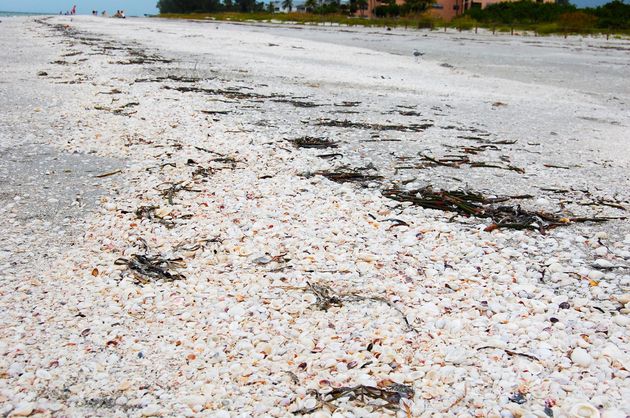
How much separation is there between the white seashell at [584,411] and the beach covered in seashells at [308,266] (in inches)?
0.5

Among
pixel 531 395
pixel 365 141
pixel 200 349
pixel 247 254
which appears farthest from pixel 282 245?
pixel 365 141

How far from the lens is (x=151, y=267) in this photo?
150 inches

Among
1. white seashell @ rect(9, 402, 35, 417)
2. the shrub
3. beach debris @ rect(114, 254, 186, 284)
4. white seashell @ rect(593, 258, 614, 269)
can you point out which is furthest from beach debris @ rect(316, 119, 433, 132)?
the shrub

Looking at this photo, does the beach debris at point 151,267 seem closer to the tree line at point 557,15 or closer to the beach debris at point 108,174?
the beach debris at point 108,174

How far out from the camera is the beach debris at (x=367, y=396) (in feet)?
8.37

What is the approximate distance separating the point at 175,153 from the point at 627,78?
1643cm

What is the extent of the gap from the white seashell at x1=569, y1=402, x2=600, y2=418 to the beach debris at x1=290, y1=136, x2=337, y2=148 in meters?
4.87

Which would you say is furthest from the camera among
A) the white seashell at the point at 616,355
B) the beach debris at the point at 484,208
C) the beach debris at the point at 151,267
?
the beach debris at the point at 484,208

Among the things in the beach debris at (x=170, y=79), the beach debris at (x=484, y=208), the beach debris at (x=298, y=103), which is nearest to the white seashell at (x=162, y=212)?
the beach debris at (x=484, y=208)

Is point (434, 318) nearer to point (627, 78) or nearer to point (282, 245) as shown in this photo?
point (282, 245)

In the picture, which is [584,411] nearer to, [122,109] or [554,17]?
[122,109]

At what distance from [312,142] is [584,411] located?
16.7ft

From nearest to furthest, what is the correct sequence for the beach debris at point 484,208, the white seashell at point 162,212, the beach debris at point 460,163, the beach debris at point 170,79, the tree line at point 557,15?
the beach debris at point 484,208
the white seashell at point 162,212
the beach debris at point 460,163
the beach debris at point 170,79
the tree line at point 557,15

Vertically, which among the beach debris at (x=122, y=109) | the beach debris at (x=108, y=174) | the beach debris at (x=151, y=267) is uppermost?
the beach debris at (x=122, y=109)
